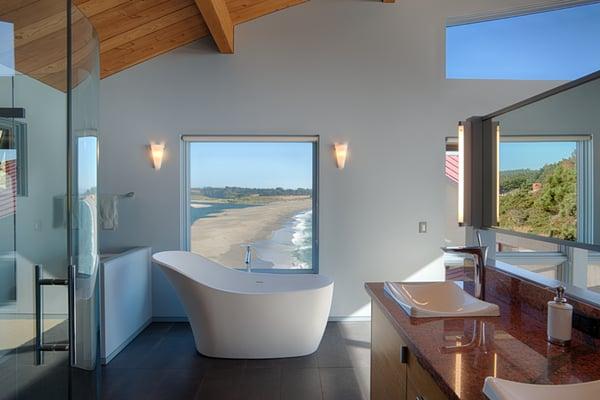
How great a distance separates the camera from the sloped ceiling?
3166 mm

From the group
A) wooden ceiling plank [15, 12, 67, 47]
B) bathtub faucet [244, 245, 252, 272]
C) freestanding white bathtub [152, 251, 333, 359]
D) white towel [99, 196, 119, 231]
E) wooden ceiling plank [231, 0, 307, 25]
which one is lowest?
freestanding white bathtub [152, 251, 333, 359]

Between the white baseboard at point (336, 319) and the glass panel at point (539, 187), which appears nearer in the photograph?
the glass panel at point (539, 187)

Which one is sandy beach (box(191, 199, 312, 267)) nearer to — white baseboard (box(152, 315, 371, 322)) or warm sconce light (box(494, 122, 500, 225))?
white baseboard (box(152, 315, 371, 322))

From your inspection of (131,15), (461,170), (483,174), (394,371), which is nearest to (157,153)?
(131,15)

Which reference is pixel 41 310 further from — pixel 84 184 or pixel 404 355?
pixel 404 355

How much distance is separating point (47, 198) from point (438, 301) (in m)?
2.23

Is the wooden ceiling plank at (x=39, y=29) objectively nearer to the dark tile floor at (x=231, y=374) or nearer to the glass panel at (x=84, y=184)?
the glass panel at (x=84, y=184)

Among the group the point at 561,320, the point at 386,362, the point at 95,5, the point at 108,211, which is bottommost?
the point at 386,362

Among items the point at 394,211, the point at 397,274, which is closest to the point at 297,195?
the point at 394,211

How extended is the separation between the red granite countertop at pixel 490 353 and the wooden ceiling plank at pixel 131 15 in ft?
10.4

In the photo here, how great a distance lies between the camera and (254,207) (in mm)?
4250

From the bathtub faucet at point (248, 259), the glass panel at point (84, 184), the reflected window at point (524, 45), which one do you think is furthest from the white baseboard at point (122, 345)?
the reflected window at point (524, 45)

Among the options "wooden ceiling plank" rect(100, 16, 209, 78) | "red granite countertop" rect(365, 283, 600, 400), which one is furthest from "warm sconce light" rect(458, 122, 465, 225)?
"wooden ceiling plank" rect(100, 16, 209, 78)

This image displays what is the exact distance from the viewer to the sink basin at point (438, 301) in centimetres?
164
